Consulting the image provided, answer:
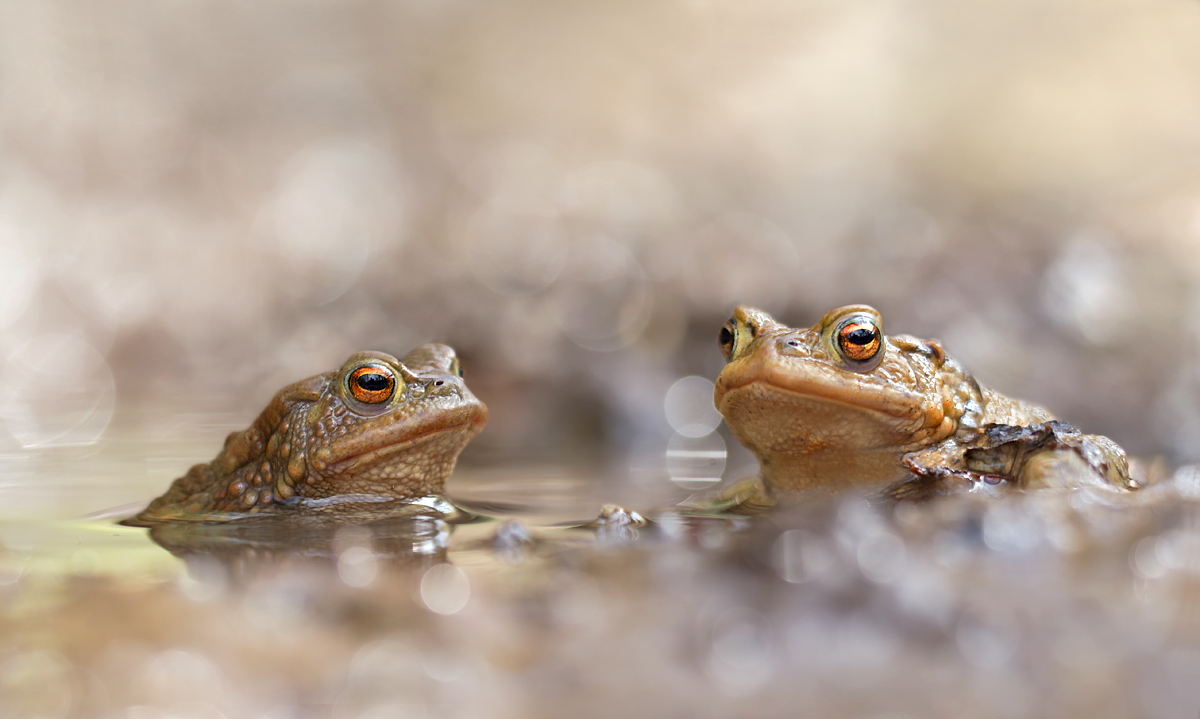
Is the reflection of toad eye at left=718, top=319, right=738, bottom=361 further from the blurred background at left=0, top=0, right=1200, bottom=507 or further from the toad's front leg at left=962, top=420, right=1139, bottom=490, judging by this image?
the blurred background at left=0, top=0, right=1200, bottom=507

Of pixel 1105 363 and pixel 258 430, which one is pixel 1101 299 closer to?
pixel 1105 363

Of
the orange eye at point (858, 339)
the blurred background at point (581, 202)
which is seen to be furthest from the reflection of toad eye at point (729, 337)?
the blurred background at point (581, 202)

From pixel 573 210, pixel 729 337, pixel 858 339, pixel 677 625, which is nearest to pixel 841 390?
pixel 858 339

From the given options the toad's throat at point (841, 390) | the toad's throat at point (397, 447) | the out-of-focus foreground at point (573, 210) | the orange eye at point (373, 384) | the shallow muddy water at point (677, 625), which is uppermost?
the out-of-focus foreground at point (573, 210)

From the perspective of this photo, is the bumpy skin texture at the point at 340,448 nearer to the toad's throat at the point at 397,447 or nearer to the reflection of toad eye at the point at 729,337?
the toad's throat at the point at 397,447

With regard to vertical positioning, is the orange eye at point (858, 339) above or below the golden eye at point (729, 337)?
below

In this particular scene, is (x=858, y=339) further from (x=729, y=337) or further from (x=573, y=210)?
(x=573, y=210)
